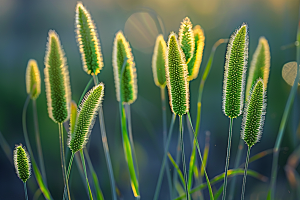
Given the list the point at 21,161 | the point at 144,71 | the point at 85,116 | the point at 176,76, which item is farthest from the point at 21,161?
the point at 144,71

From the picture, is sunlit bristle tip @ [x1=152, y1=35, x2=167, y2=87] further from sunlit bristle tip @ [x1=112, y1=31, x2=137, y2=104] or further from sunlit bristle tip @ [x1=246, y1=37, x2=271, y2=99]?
sunlit bristle tip @ [x1=246, y1=37, x2=271, y2=99]

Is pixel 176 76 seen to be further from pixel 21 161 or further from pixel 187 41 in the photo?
pixel 21 161

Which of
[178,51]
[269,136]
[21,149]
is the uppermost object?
[178,51]

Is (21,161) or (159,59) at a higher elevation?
(159,59)

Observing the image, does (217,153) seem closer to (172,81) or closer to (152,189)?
(152,189)

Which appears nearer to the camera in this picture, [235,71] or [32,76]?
[235,71]

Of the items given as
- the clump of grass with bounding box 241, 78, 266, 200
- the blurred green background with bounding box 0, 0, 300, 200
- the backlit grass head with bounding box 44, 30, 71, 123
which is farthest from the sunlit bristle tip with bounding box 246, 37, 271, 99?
the blurred green background with bounding box 0, 0, 300, 200

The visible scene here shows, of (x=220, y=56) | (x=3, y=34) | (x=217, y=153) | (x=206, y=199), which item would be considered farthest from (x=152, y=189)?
(x=3, y=34)
